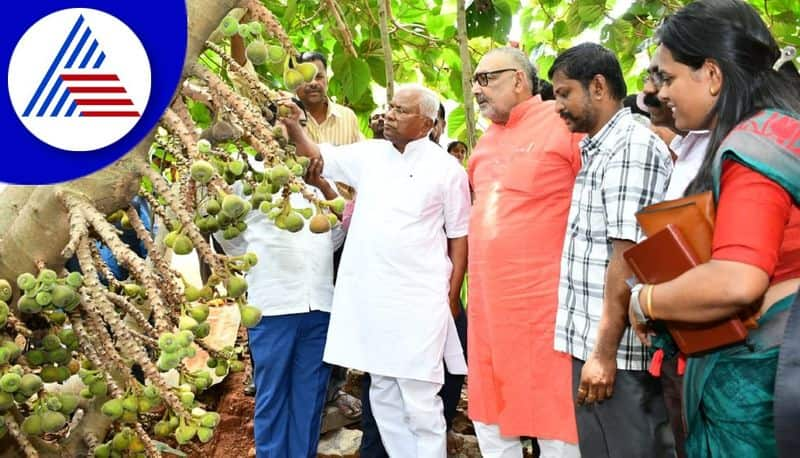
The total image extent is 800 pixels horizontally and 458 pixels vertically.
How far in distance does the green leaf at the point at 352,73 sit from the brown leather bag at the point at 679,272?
2.66 m

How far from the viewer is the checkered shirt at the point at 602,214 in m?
2.46

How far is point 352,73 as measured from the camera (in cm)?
425

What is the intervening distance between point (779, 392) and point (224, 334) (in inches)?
183

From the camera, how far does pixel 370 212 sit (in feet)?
11.8

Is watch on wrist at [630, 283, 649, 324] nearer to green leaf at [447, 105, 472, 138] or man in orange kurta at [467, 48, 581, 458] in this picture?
man in orange kurta at [467, 48, 581, 458]

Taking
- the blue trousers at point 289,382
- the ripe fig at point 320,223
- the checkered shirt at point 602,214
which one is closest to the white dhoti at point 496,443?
the checkered shirt at point 602,214

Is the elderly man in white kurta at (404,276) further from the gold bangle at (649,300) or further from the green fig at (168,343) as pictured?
the green fig at (168,343)

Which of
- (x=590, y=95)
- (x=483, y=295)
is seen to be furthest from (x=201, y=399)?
(x=590, y=95)

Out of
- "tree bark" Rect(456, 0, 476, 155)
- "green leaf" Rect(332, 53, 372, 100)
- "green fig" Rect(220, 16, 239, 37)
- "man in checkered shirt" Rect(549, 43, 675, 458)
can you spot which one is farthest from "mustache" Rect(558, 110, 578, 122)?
"green fig" Rect(220, 16, 239, 37)

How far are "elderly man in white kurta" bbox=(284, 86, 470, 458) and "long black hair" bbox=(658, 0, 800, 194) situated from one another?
181cm

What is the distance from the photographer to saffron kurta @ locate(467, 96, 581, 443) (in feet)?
9.67

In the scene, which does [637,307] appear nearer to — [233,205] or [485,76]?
[233,205]

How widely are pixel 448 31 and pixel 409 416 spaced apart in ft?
8.28

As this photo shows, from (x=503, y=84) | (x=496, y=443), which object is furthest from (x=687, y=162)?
(x=496, y=443)
